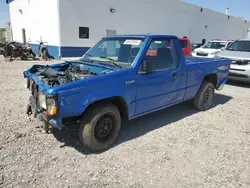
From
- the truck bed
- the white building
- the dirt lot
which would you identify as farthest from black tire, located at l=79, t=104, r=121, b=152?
the white building

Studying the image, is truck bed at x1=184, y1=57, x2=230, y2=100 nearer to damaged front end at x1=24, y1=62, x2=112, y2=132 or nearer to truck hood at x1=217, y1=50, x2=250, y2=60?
damaged front end at x1=24, y1=62, x2=112, y2=132

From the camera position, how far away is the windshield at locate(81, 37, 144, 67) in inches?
148

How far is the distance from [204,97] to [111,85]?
10.5ft

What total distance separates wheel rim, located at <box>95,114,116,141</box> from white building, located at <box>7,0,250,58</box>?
11.9 metres

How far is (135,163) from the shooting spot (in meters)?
3.12

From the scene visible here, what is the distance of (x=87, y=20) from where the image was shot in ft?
48.8

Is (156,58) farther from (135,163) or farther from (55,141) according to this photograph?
(55,141)

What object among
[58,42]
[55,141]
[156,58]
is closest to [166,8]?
[58,42]

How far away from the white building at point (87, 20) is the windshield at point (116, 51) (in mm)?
10602

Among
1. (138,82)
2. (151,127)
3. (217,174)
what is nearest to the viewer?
(217,174)

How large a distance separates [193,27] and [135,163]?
2540 cm

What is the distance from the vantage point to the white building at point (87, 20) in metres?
14.1

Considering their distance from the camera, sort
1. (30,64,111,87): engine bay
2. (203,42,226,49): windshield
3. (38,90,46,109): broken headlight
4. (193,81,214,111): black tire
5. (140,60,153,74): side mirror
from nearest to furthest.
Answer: (38,90,46,109): broken headlight < (30,64,111,87): engine bay < (140,60,153,74): side mirror < (193,81,214,111): black tire < (203,42,226,49): windshield

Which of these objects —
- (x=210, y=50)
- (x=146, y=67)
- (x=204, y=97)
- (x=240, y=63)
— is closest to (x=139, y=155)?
(x=146, y=67)
